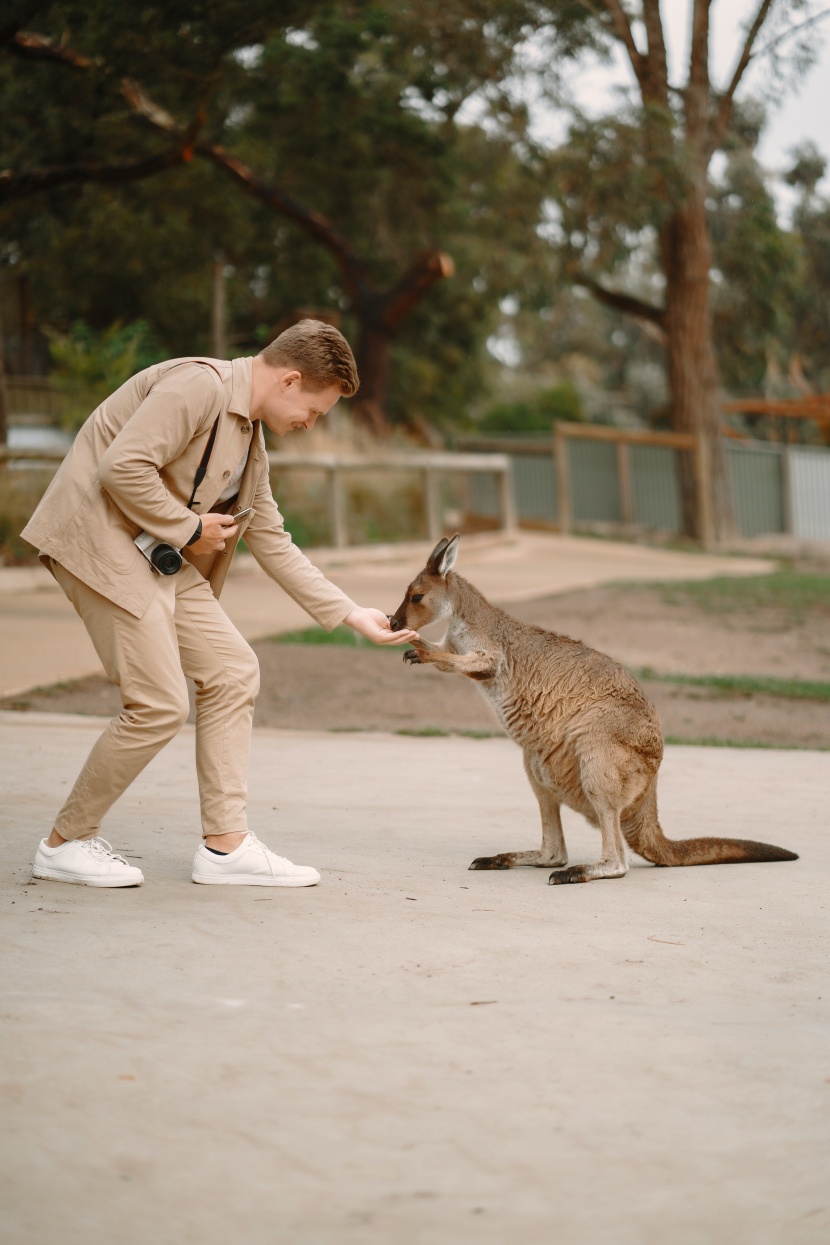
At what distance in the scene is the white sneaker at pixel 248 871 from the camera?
494 cm

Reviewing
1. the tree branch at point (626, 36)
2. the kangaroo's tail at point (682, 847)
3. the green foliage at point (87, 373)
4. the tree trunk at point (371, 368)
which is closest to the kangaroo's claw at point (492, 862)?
the kangaroo's tail at point (682, 847)

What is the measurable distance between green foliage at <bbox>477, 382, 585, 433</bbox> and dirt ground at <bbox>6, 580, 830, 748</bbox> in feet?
58.2

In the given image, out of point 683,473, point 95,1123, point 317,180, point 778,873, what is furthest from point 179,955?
point 317,180

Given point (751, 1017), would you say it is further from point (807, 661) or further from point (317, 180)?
point (317, 180)

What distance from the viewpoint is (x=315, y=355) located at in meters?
4.66

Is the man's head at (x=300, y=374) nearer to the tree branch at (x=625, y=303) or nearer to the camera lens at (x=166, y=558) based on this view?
the camera lens at (x=166, y=558)

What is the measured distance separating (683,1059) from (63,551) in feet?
8.09

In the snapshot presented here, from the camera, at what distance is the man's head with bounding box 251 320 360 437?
4676 millimetres

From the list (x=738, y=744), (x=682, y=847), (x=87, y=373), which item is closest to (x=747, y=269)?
(x=87, y=373)

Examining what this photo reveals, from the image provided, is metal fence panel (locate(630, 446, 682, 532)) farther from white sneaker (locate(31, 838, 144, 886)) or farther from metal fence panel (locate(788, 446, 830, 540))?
white sneaker (locate(31, 838, 144, 886))

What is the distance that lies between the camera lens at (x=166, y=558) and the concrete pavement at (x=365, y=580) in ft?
17.7

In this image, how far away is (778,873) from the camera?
A: 5.44 metres

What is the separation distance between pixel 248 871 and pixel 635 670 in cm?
696

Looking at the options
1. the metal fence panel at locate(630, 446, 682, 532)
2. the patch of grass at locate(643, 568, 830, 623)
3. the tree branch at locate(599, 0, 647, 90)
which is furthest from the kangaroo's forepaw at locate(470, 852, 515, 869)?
the metal fence panel at locate(630, 446, 682, 532)
